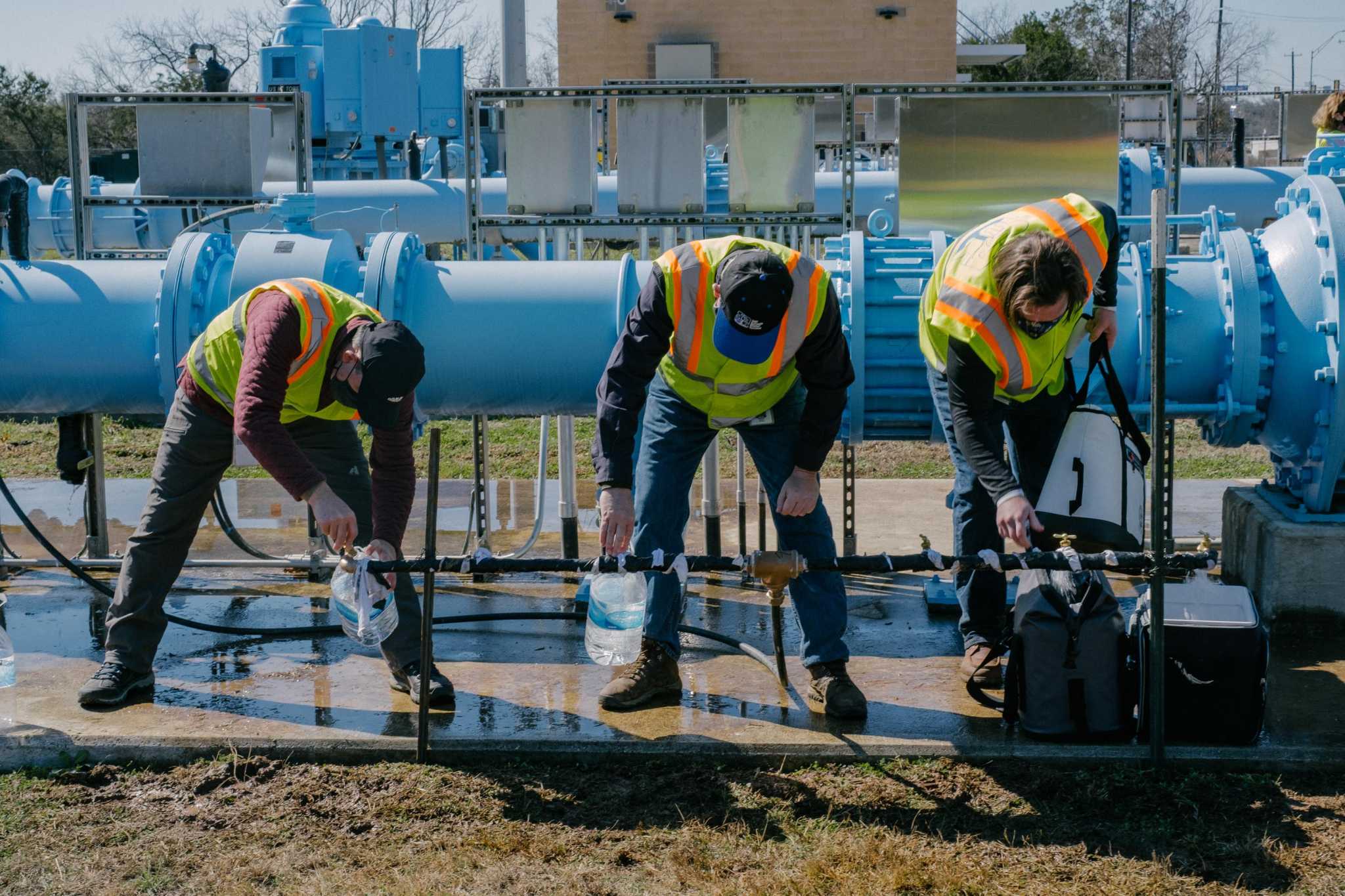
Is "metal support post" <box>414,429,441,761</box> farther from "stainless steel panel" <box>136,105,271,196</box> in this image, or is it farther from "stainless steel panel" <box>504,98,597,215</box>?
"stainless steel panel" <box>136,105,271,196</box>

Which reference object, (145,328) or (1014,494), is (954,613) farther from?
(145,328)

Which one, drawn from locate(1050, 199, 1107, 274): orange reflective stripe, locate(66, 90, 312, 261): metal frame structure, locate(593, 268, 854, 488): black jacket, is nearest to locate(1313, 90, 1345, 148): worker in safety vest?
locate(1050, 199, 1107, 274): orange reflective stripe

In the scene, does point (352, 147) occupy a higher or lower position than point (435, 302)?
higher

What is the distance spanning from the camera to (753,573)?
3994 millimetres

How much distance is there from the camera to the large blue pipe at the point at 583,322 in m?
4.85

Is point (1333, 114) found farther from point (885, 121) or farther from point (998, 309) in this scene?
point (885, 121)

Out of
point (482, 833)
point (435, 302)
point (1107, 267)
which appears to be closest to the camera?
point (482, 833)

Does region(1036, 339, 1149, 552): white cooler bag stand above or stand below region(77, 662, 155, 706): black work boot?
above

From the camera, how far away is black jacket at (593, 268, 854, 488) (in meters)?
3.93

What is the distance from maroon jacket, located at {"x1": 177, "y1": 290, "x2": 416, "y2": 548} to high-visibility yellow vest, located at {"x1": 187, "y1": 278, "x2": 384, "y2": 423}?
0.03 meters

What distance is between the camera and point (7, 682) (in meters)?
4.45

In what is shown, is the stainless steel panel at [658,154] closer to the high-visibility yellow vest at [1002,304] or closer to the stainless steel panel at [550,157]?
the stainless steel panel at [550,157]

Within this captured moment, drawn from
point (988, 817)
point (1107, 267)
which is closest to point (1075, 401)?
point (1107, 267)

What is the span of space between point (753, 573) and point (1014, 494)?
0.74 m
